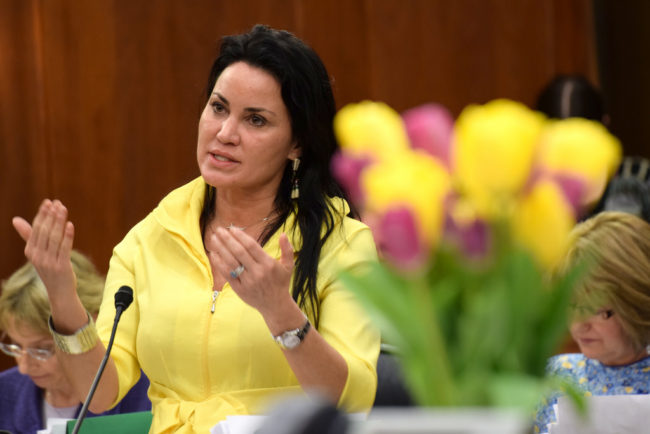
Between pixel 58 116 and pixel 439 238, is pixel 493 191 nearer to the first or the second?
pixel 439 238

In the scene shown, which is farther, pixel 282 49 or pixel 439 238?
pixel 282 49

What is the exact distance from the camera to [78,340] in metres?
1.92

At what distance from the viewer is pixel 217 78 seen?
232cm

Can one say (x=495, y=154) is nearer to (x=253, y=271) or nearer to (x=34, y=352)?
(x=253, y=271)

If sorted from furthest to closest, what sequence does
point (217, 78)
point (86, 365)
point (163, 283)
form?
1. point (217, 78)
2. point (163, 283)
3. point (86, 365)

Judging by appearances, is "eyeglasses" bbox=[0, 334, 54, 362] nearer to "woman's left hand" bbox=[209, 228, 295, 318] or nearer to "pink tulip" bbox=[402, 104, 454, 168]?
"woman's left hand" bbox=[209, 228, 295, 318]

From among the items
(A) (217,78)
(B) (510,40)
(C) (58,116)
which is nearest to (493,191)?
(A) (217,78)

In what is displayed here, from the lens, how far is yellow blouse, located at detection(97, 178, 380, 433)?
197 cm

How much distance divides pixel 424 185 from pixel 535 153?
12 cm

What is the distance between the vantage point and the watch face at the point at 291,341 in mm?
1727

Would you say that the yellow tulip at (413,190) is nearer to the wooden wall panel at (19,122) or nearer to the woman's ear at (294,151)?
the woman's ear at (294,151)

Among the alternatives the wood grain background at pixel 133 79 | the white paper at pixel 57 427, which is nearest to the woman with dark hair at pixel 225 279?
the white paper at pixel 57 427

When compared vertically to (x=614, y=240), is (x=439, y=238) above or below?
above

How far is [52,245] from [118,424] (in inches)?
18.0
